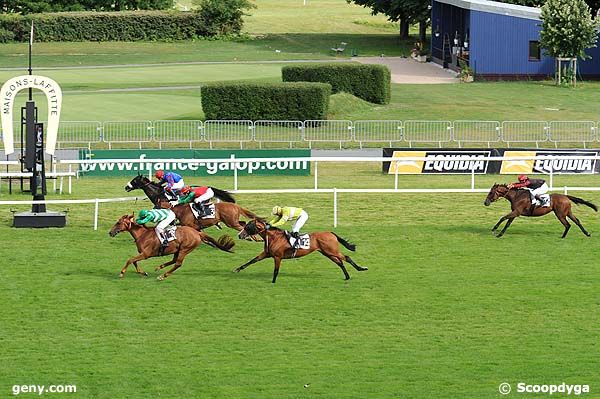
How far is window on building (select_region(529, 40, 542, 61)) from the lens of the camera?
5536 cm

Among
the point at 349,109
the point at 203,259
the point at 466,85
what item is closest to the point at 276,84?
the point at 349,109

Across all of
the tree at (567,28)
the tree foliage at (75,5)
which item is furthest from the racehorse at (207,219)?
the tree foliage at (75,5)

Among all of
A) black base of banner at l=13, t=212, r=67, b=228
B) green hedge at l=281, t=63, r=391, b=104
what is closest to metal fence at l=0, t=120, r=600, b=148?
green hedge at l=281, t=63, r=391, b=104

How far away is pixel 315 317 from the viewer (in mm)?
17172

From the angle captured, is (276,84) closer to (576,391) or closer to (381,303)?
(381,303)

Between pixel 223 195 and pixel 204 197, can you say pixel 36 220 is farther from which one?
pixel 204 197

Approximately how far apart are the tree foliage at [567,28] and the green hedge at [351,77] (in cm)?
854

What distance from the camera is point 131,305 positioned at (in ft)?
58.0

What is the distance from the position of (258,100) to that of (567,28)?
16743 mm

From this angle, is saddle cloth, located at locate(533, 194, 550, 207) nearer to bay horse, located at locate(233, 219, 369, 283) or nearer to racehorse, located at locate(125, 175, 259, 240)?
bay horse, located at locate(233, 219, 369, 283)

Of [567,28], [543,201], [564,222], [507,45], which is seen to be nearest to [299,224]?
[543,201]

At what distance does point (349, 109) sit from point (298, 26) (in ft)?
124

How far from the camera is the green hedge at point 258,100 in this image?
137 ft

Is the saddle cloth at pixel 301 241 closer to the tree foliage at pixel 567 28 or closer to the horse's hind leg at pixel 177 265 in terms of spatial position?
the horse's hind leg at pixel 177 265
